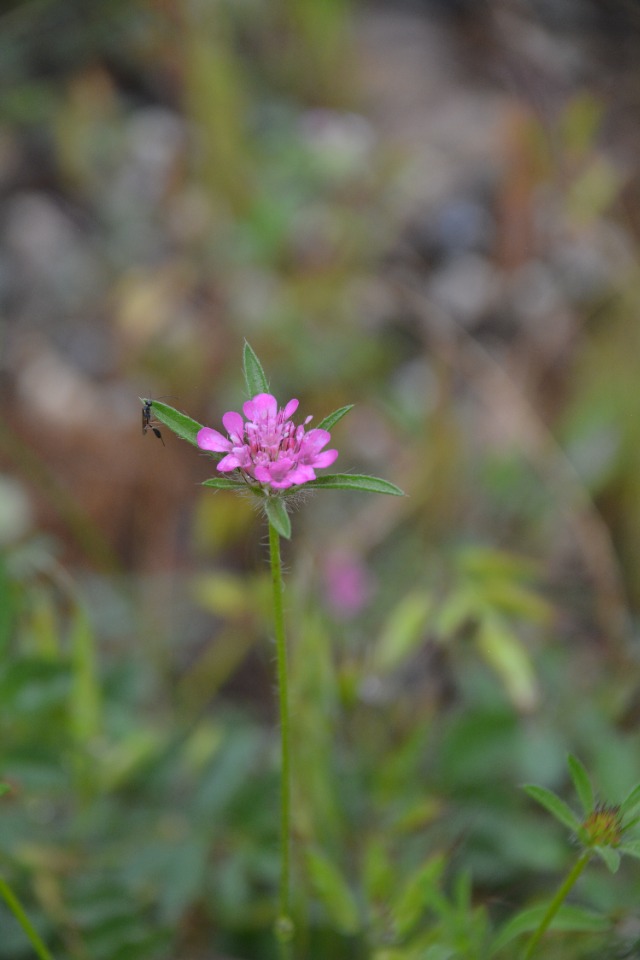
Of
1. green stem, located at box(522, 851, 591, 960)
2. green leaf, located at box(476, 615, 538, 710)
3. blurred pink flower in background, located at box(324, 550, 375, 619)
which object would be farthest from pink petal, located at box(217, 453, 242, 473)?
blurred pink flower in background, located at box(324, 550, 375, 619)

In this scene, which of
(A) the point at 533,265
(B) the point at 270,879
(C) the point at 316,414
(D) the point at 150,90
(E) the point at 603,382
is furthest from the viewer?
(D) the point at 150,90

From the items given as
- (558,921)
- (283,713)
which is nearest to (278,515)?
(283,713)

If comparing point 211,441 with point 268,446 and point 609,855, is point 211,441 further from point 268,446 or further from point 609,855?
point 609,855

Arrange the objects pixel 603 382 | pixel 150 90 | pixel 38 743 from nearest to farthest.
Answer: pixel 38 743
pixel 603 382
pixel 150 90

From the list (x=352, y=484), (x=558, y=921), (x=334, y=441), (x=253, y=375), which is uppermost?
(x=334, y=441)

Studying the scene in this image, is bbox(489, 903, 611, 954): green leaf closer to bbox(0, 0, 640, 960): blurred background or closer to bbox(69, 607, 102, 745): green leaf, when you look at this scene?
bbox(0, 0, 640, 960): blurred background

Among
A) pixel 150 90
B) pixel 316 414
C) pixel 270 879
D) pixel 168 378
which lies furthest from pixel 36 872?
pixel 150 90

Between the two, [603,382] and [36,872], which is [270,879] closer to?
[36,872]
